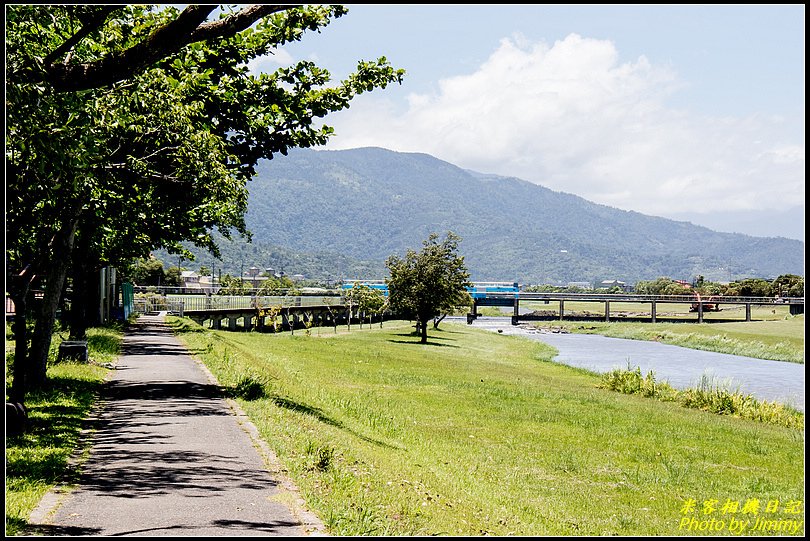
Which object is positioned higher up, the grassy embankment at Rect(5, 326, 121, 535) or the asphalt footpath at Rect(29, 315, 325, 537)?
the grassy embankment at Rect(5, 326, 121, 535)

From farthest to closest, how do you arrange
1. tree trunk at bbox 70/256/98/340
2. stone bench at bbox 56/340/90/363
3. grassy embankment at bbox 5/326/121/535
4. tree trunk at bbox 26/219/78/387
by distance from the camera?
tree trunk at bbox 70/256/98/340 < stone bench at bbox 56/340/90/363 < tree trunk at bbox 26/219/78/387 < grassy embankment at bbox 5/326/121/535

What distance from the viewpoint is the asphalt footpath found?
7.47 metres

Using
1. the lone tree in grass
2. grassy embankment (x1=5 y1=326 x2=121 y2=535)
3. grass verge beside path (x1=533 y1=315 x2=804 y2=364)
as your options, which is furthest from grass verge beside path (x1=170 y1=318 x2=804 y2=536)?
grass verge beside path (x1=533 y1=315 x2=804 y2=364)

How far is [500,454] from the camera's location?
53.5 feet

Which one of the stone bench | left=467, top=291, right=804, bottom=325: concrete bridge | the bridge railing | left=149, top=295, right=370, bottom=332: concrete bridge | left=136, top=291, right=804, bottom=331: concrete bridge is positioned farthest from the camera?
left=467, top=291, right=804, bottom=325: concrete bridge

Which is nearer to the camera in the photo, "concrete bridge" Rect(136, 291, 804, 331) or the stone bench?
the stone bench

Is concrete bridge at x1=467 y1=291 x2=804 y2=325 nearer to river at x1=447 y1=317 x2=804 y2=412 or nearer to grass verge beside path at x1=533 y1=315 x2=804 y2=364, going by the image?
grass verge beside path at x1=533 y1=315 x2=804 y2=364

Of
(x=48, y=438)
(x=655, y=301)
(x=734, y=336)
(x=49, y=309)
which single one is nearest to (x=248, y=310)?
(x=734, y=336)

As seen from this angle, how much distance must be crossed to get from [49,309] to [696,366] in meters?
43.7

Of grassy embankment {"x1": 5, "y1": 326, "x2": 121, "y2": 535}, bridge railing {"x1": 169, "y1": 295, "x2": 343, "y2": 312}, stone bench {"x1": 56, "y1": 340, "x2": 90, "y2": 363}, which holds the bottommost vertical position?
grassy embankment {"x1": 5, "y1": 326, "x2": 121, "y2": 535}

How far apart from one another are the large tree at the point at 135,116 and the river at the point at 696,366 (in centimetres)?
2223

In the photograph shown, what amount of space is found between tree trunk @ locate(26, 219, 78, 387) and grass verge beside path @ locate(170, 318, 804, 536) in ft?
12.5

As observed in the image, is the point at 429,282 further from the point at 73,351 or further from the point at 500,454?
the point at 500,454

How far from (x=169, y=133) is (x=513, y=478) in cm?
845
